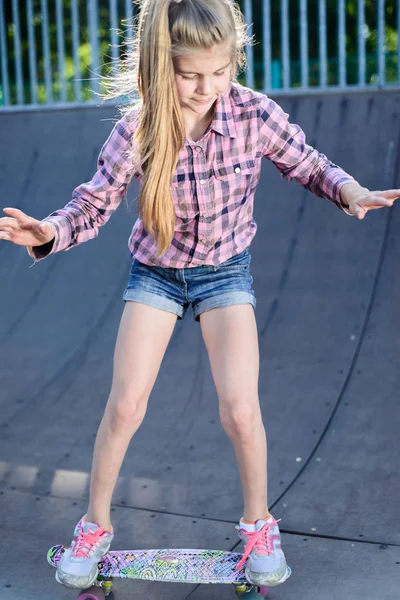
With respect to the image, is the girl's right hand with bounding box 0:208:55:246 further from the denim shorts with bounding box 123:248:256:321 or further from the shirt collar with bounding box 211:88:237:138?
the shirt collar with bounding box 211:88:237:138

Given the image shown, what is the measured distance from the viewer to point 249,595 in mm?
2367

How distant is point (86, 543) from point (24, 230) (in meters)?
0.94

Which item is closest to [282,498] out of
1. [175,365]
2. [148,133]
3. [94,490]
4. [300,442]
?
[300,442]

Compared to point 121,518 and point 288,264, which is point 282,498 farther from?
point 288,264

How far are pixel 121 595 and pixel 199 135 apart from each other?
57.3 inches

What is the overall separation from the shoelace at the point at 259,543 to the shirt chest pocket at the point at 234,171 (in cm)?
105

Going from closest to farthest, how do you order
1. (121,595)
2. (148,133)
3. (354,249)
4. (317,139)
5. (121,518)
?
1. (148,133)
2. (121,595)
3. (121,518)
4. (354,249)
5. (317,139)

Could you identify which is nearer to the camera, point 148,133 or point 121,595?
point 148,133

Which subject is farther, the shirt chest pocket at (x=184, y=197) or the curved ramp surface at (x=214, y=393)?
the curved ramp surface at (x=214, y=393)

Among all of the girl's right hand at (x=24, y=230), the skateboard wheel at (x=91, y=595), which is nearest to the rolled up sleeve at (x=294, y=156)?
the girl's right hand at (x=24, y=230)

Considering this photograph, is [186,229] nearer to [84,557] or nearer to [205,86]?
[205,86]

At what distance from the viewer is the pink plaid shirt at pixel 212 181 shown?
7.71ft

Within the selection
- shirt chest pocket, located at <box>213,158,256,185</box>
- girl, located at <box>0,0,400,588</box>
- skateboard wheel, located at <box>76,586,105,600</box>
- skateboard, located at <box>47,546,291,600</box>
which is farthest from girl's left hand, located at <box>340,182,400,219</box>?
skateboard wheel, located at <box>76,586,105,600</box>

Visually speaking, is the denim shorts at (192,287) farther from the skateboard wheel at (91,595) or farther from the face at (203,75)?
the skateboard wheel at (91,595)
